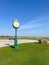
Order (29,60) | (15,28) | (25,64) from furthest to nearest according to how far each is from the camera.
→ (15,28), (29,60), (25,64)

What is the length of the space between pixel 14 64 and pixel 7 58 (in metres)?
1.69

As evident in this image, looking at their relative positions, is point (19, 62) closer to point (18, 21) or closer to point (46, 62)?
point (46, 62)

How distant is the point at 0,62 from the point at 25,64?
1.97 metres

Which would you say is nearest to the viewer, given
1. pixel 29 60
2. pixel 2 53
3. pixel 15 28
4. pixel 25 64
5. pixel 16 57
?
pixel 25 64

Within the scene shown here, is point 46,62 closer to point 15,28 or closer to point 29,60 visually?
point 29,60

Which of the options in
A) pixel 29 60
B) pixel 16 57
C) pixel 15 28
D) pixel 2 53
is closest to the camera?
pixel 29 60

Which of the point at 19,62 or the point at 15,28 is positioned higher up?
the point at 15,28

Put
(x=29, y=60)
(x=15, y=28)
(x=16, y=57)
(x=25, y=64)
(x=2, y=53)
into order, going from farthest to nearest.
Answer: (x=15, y=28)
(x=2, y=53)
(x=16, y=57)
(x=29, y=60)
(x=25, y=64)

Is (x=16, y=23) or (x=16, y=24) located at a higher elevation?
(x=16, y=23)

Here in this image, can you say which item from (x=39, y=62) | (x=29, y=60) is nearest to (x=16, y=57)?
(x=29, y=60)

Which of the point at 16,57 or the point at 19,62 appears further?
the point at 16,57

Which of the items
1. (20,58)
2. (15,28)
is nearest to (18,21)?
(15,28)

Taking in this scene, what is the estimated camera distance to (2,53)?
14.6 metres

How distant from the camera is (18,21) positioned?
1708 cm
